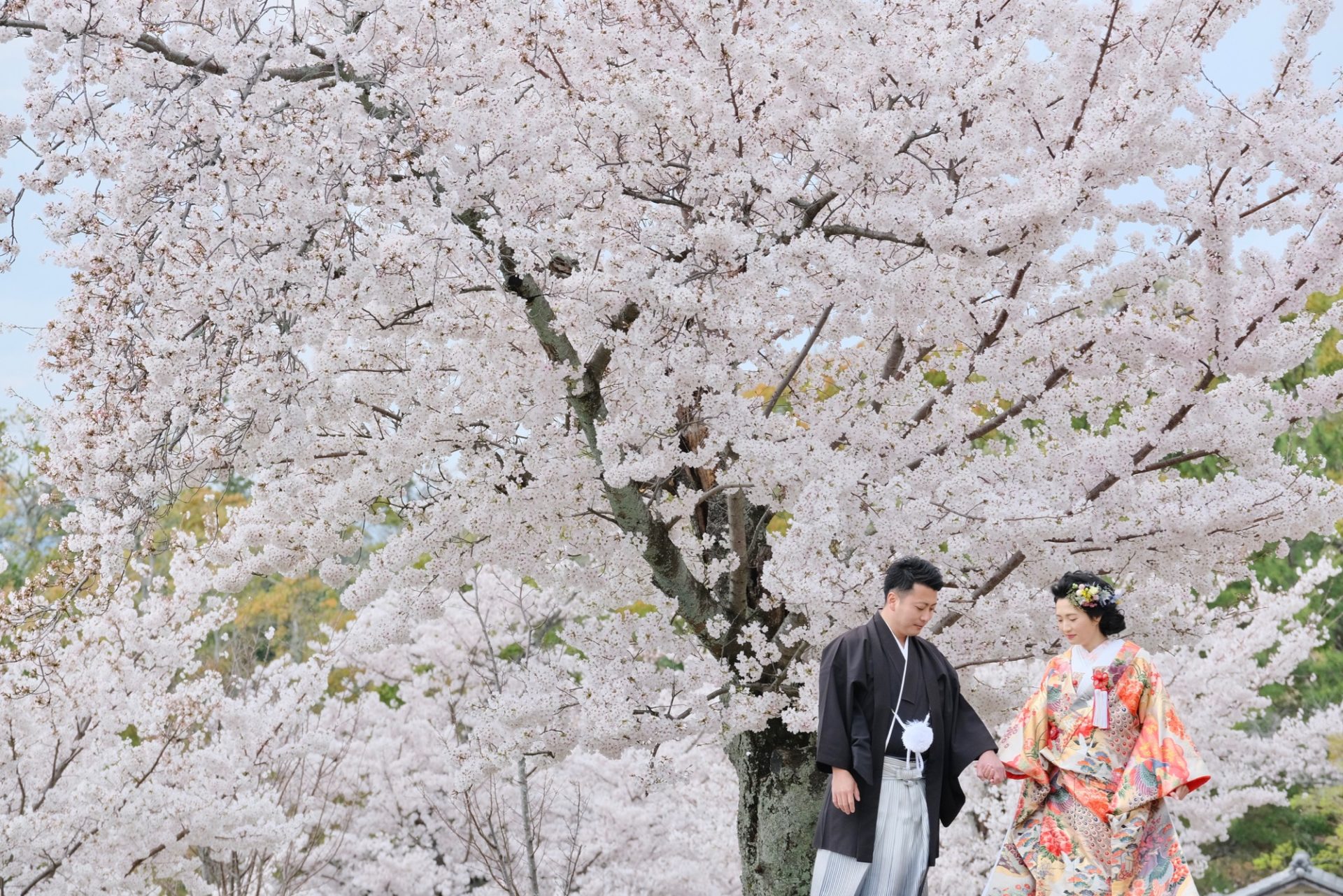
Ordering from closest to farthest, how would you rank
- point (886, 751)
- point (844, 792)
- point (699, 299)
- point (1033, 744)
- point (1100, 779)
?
point (844, 792) → point (886, 751) → point (1100, 779) → point (1033, 744) → point (699, 299)

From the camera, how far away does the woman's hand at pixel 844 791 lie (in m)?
3.27

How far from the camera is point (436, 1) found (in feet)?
14.7

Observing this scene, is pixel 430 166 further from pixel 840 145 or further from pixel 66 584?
pixel 66 584

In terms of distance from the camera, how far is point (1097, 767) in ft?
11.5

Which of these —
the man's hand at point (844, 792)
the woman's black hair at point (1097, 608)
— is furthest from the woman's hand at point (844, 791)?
the woman's black hair at point (1097, 608)

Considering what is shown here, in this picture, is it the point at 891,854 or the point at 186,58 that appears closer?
the point at 891,854

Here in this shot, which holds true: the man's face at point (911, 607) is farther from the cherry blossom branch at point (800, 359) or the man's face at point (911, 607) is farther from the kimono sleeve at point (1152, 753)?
the cherry blossom branch at point (800, 359)

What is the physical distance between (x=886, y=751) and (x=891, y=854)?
0.28m

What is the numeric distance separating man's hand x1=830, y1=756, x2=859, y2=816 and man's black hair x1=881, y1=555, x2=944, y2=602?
52 centimetres

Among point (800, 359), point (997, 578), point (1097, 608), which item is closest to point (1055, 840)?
point (1097, 608)

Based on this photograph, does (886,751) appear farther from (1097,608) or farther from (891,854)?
(1097,608)

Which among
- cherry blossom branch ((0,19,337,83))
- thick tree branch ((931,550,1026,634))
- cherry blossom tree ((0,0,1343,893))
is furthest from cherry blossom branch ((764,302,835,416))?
cherry blossom branch ((0,19,337,83))

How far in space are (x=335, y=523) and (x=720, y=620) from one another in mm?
1722

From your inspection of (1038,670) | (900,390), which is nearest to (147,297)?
(900,390)
